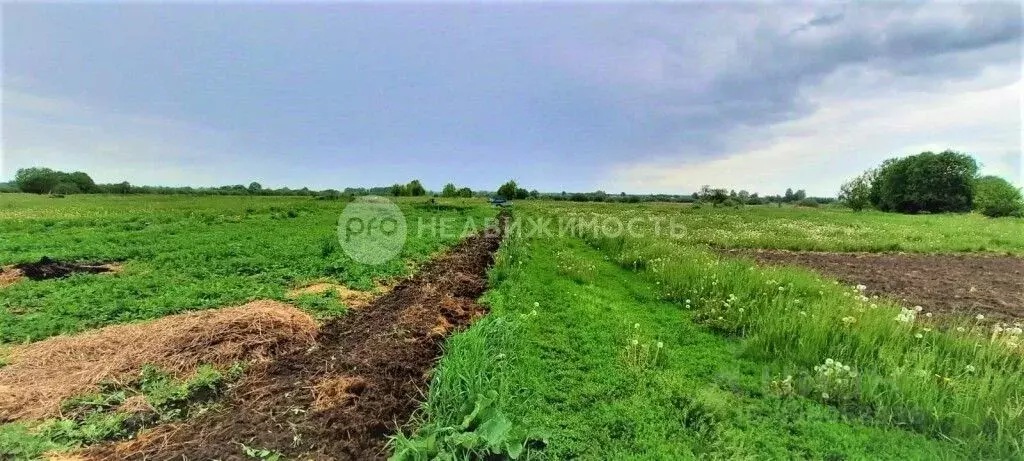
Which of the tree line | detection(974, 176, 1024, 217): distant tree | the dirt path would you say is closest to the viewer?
the dirt path

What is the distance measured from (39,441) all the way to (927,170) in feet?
308

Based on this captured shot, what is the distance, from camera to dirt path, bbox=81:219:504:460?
3.66 meters

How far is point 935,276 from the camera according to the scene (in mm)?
12711

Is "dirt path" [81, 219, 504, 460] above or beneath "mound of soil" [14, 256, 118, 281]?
beneath

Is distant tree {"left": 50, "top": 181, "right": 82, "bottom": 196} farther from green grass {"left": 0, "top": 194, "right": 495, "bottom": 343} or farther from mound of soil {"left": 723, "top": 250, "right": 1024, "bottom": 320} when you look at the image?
mound of soil {"left": 723, "top": 250, "right": 1024, "bottom": 320}

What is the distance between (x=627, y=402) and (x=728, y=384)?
4.84ft

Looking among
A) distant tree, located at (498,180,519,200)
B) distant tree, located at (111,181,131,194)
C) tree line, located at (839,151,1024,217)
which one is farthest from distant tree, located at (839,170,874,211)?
distant tree, located at (111,181,131,194)

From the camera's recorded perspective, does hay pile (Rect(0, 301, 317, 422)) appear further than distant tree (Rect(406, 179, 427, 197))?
No

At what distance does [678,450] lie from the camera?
376cm

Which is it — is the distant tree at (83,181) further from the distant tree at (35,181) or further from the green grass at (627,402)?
the green grass at (627,402)

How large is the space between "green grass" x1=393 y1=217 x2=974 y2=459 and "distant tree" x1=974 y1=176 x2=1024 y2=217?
6782 cm

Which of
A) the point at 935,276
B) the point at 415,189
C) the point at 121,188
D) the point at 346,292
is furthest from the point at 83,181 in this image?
the point at 935,276

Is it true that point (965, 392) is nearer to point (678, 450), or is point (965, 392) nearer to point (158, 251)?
point (678, 450)

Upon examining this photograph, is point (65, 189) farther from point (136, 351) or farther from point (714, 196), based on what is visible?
point (714, 196)
